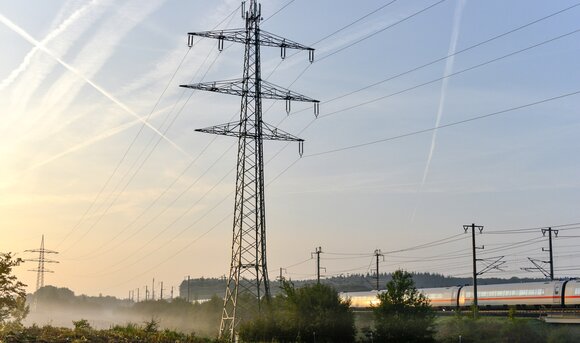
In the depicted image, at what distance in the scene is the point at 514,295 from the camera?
7038cm

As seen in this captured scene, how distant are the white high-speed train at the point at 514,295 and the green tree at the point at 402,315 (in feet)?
11.5

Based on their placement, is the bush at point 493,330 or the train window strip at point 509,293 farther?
the train window strip at point 509,293

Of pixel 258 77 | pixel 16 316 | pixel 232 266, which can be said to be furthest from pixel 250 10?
pixel 16 316

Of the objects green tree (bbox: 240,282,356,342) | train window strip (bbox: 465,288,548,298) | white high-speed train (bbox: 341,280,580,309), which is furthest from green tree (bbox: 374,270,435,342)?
train window strip (bbox: 465,288,548,298)

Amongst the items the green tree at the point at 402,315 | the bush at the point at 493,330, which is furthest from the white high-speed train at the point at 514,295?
the bush at the point at 493,330

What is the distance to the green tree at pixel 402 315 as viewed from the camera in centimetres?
4872

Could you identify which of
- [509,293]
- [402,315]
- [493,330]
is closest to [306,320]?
[402,315]

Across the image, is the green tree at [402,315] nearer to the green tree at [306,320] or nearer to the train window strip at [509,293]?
the green tree at [306,320]

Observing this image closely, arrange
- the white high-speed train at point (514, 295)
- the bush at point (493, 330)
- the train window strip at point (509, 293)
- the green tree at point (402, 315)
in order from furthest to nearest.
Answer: the train window strip at point (509, 293)
the white high-speed train at point (514, 295)
the bush at point (493, 330)
the green tree at point (402, 315)

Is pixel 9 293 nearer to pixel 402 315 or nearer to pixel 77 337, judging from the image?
pixel 77 337

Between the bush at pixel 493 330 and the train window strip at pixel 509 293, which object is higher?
the train window strip at pixel 509 293

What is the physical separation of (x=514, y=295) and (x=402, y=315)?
26.2 m

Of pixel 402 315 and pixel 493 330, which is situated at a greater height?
pixel 402 315

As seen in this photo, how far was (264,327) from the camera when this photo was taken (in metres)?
46.6
